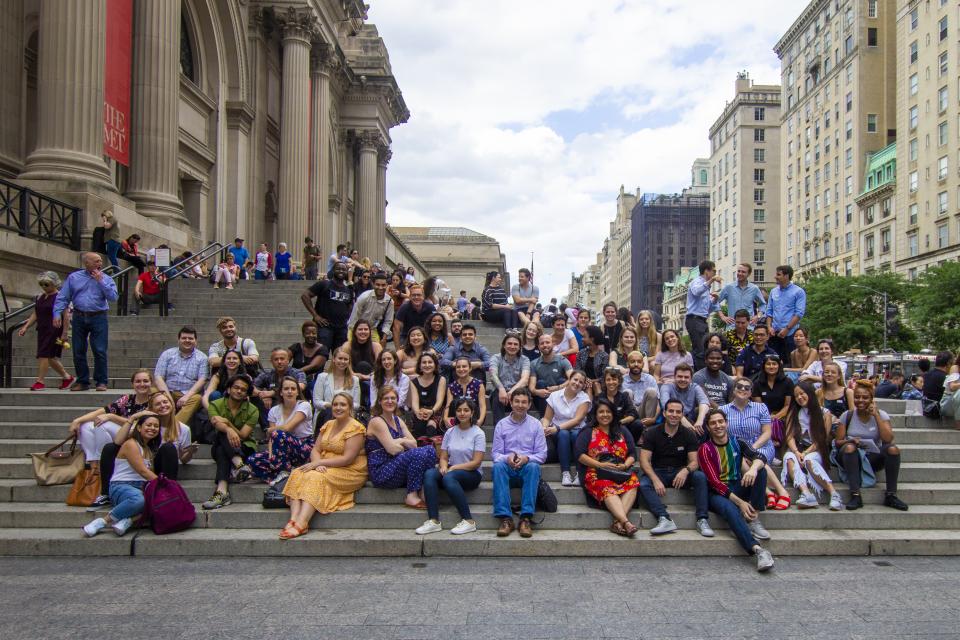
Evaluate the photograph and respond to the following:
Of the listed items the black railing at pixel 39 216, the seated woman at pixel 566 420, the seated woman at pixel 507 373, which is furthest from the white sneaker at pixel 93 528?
the black railing at pixel 39 216

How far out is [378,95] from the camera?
43438mm

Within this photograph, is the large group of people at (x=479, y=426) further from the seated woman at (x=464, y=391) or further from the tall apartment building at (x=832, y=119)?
the tall apartment building at (x=832, y=119)

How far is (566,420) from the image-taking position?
29.0ft

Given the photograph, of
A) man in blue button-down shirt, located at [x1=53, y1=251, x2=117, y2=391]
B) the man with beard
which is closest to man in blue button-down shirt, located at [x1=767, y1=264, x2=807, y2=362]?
the man with beard

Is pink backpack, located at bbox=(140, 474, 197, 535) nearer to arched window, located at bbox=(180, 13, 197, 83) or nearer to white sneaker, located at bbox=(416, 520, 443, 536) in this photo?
white sneaker, located at bbox=(416, 520, 443, 536)

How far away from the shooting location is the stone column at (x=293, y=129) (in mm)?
29250

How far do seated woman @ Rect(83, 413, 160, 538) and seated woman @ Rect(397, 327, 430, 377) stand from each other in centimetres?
321

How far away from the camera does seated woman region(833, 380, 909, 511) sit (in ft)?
27.2

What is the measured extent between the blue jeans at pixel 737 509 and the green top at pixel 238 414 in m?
5.21

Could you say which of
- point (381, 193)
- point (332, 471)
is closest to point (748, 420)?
point (332, 471)

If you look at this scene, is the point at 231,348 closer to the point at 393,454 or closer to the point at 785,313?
the point at 393,454

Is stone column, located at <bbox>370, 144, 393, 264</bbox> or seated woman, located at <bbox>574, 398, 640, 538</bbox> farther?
stone column, located at <bbox>370, 144, 393, 264</bbox>

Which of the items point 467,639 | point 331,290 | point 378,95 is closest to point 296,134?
point 378,95

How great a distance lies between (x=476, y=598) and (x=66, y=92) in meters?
15.0
